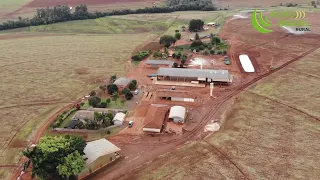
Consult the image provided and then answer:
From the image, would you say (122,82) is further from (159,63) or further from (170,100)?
(159,63)

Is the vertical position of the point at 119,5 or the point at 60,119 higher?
the point at 119,5

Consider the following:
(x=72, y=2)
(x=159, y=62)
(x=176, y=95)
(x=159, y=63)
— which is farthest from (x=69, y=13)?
(x=176, y=95)

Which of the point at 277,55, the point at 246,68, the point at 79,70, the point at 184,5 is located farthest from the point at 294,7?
the point at 79,70

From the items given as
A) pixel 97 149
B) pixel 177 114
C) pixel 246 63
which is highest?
pixel 246 63

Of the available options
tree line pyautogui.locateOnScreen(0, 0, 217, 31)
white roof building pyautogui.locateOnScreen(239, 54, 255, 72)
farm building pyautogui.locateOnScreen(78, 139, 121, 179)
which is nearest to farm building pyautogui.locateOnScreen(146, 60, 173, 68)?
white roof building pyautogui.locateOnScreen(239, 54, 255, 72)

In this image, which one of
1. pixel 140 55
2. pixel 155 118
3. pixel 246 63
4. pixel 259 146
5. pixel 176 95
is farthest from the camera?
pixel 140 55

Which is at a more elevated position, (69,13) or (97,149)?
(69,13)

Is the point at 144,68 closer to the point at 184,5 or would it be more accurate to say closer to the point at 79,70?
the point at 79,70

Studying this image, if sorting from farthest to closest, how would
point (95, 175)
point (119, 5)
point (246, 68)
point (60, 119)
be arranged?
1. point (119, 5)
2. point (246, 68)
3. point (60, 119)
4. point (95, 175)
